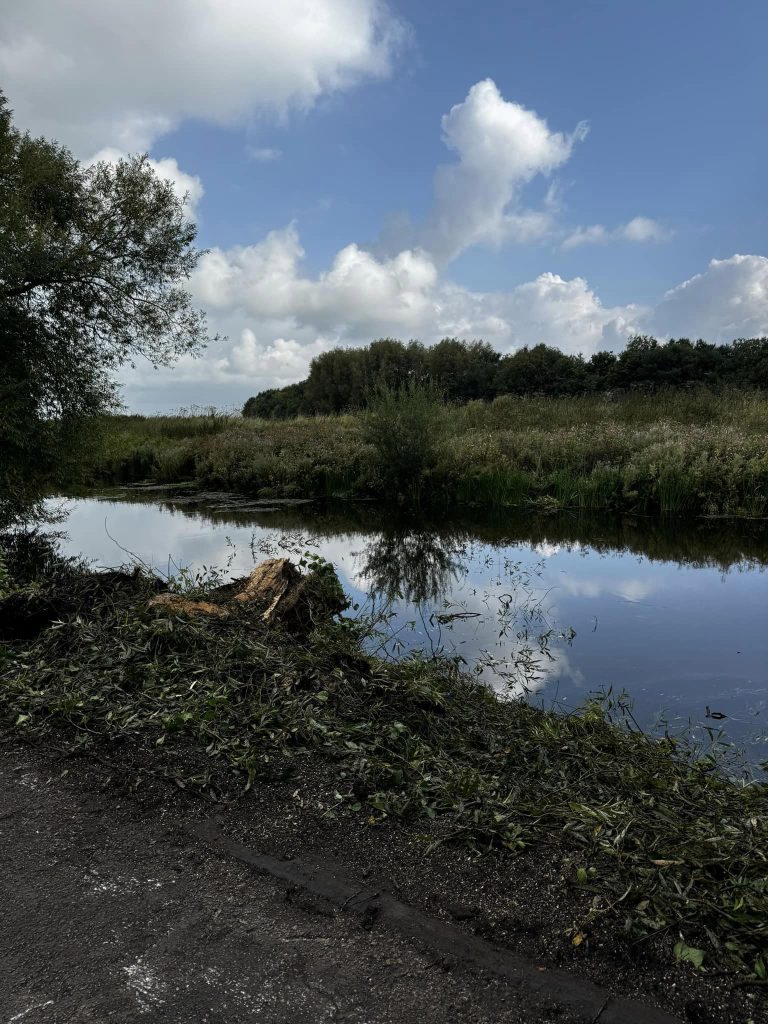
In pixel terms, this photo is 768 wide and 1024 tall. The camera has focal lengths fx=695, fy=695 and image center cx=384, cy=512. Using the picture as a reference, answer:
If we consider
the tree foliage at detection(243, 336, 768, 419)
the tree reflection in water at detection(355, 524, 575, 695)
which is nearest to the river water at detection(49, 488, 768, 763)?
the tree reflection in water at detection(355, 524, 575, 695)

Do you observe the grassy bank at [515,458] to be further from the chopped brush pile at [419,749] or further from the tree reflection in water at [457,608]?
the chopped brush pile at [419,749]

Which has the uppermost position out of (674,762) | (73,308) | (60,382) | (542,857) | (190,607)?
(73,308)

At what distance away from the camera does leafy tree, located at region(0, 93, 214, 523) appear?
1168cm

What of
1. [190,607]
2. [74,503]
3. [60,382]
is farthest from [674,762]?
[74,503]

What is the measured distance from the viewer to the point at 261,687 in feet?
13.6

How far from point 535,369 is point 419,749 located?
46.7 meters

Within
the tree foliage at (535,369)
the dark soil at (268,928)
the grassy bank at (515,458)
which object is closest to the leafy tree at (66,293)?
the grassy bank at (515,458)

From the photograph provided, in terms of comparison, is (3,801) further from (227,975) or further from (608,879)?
(608,879)

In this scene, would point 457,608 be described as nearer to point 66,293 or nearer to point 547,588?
point 547,588

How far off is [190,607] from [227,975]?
11.8 ft

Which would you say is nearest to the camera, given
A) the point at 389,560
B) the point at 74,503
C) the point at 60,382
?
the point at 389,560

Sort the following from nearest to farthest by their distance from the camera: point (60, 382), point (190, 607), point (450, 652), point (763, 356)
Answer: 1. point (190, 607)
2. point (450, 652)
3. point (60, 382)
4. point (763, 356)

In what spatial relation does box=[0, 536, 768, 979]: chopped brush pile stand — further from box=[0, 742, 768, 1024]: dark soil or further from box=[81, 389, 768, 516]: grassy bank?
box=[81, 389, 768, 516]: grassy bank

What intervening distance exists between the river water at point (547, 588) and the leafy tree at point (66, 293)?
195 cm
